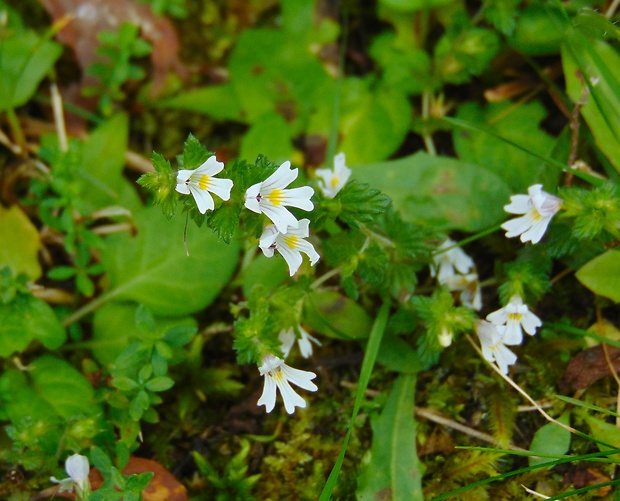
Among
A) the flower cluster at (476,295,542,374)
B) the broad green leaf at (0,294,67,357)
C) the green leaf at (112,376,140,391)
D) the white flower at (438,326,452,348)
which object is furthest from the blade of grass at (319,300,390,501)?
the broad green leaf at (0,294,67,357)

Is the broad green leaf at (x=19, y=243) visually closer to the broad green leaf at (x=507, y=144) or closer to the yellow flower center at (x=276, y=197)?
the yellow flower center at (x=276, y=197)

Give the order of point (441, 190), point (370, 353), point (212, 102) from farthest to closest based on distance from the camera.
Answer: point (212, 102) → point (441, 190) → point (370, 353)

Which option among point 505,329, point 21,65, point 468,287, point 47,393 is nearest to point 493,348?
point 505,329

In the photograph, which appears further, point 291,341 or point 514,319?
point 291,341

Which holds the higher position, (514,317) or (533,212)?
(533,212)

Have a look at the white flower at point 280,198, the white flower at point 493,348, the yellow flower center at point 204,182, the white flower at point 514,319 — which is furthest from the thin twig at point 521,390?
the yellow flower center at point 204,182

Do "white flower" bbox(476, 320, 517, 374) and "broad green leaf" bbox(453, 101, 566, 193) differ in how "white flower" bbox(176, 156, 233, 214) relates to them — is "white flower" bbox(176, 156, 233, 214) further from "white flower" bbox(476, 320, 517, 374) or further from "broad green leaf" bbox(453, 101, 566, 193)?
"broad green leaf" bbox(453, 101, 566, 193)

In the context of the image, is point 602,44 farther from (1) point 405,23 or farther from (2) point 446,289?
(2) point 446,289

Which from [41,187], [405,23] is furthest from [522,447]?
[41,187]

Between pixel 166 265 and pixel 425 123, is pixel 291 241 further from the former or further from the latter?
pixel 425 123
